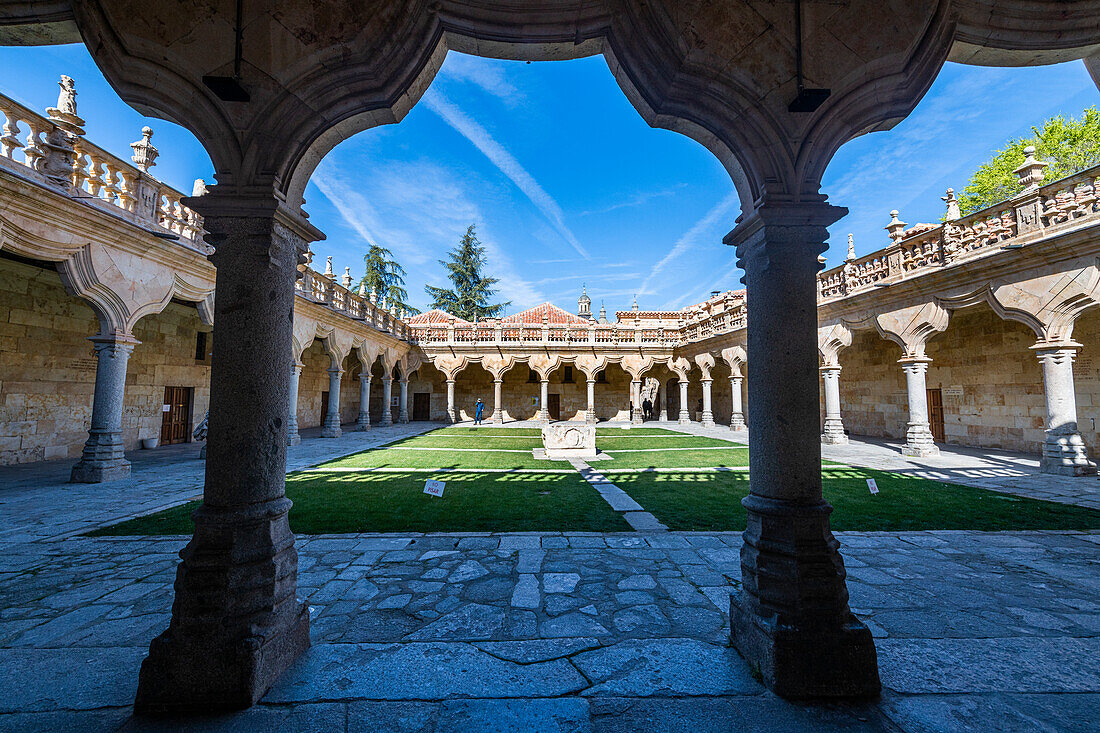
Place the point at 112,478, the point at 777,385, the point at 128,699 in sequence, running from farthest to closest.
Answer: the point at 112,478 < the point at 777,385 < the point at 128,699

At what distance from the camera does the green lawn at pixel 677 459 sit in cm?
914

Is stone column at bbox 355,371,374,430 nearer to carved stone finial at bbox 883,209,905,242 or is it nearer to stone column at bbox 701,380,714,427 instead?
stone column at bbox 701,380,714,427

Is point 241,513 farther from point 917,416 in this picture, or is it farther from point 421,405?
point 421,405

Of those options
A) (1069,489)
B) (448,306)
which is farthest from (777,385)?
(448,306)

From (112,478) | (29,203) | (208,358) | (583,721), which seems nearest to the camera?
(583,721)

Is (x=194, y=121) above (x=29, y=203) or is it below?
below

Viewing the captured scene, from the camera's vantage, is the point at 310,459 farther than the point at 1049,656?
Yes

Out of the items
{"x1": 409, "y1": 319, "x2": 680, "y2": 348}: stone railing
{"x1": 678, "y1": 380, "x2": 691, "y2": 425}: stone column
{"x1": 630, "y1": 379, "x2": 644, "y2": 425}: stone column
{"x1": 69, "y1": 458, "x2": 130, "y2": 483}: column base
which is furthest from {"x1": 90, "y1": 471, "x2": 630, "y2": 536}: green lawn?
{"x1": 630, "y1": 379, "x2": 644, "y2": 425}: stone column

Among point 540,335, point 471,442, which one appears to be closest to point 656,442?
point 471,442

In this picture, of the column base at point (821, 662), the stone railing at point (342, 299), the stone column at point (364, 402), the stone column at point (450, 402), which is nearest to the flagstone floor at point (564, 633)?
the column base at point (821, 662)

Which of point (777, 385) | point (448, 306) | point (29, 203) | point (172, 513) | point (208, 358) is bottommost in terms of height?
point (172, 513)

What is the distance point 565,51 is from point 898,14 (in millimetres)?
1718

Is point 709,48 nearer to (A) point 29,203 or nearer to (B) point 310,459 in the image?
(A) point 29,203

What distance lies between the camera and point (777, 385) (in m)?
2.26
